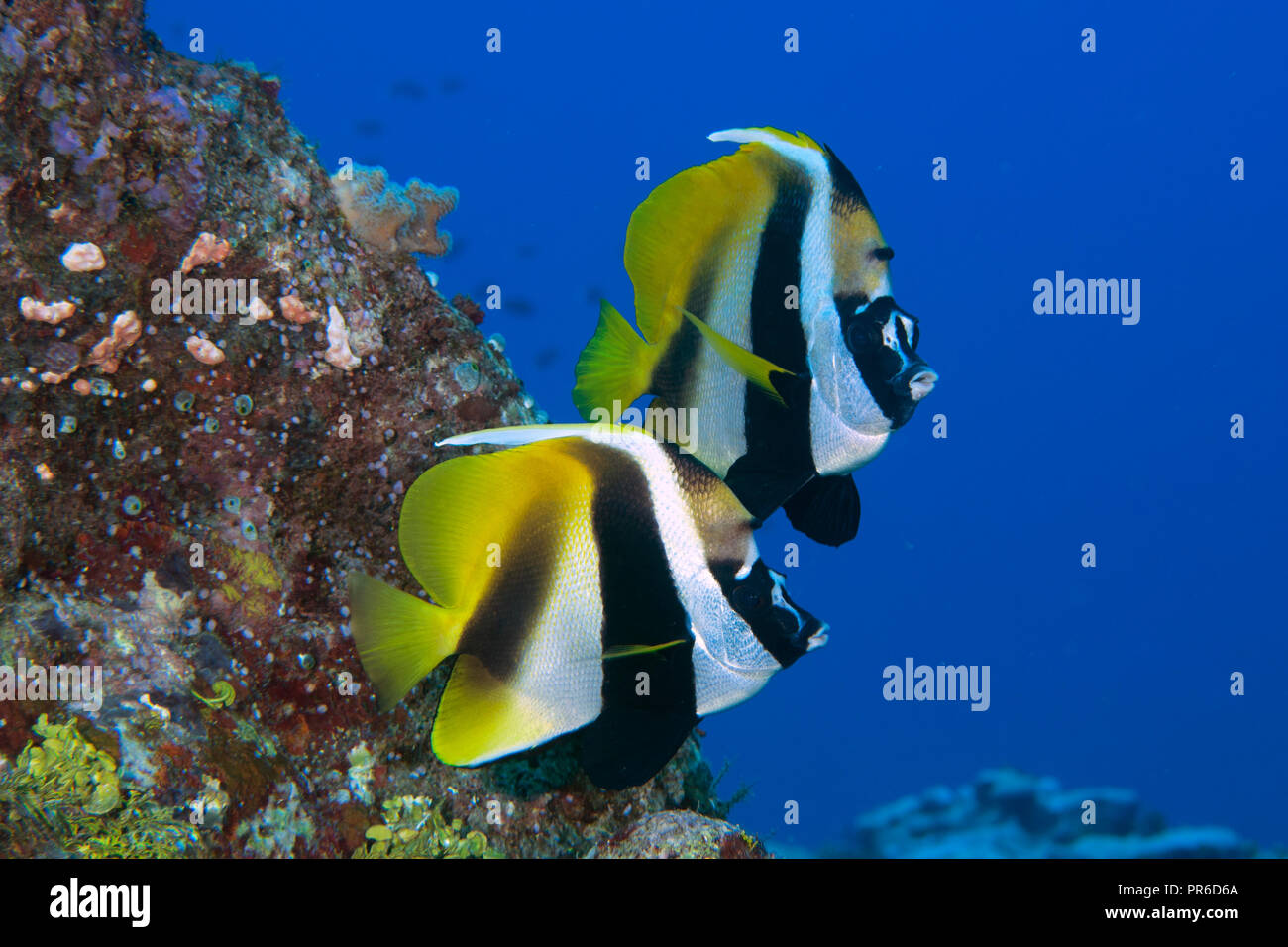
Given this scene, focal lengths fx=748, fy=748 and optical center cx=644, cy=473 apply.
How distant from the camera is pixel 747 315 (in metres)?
1.85

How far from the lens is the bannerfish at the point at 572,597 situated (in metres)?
1.58

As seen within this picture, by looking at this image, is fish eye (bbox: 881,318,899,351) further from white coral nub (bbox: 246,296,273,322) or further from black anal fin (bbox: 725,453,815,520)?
white coral nub (bbox: 246,296,273,322)

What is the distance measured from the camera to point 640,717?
1.66 metres

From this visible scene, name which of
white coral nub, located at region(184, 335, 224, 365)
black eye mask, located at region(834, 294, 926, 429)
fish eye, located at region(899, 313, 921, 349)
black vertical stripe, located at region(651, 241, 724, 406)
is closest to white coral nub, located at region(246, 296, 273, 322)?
white coral nub, located at region(184, 335, 224, 365)

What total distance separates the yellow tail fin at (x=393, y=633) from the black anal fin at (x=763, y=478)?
738mm

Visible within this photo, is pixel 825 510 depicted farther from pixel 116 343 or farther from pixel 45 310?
pixel 45 310

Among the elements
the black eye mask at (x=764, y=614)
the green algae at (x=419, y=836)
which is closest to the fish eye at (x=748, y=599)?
the black eye mask at (x=764, y=614)

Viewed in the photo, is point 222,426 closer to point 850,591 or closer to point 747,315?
point 747,315

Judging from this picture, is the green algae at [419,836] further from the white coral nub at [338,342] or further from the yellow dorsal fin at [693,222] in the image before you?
the yellow dorsal fin at [693,222]

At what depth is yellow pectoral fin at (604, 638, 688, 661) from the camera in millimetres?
1524
